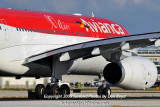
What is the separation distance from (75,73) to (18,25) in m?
4.68

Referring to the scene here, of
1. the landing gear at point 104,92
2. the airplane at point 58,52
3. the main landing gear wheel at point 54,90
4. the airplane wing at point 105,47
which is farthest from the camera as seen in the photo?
the landing gear at point 104,92

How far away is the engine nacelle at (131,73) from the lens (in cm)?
2164

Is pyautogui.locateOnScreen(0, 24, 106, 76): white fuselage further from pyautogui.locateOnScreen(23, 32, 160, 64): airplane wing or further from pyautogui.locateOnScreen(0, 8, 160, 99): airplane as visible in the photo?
pyautogui.locateOnScreen(23, 32, 160, 64): airplane wing

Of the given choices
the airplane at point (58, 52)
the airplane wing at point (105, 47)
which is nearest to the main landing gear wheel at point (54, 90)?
the airplane at point (58, 52)

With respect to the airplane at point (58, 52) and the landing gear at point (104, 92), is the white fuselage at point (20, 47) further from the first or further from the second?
the landing gear at point (104, 92)

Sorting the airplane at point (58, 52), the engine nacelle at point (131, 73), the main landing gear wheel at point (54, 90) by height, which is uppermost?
the airplane at point (58, 52)

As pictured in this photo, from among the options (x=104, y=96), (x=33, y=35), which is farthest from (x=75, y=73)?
(x=33, y=35)

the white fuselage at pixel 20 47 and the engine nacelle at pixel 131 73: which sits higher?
the white fuselage at pixel 20 47

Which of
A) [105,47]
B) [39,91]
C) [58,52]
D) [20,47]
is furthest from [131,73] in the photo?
[20,47]

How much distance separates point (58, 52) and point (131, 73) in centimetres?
375

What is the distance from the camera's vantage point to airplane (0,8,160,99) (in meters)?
20.3

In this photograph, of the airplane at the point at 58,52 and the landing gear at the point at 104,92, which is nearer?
the airplane at the point at 58,52

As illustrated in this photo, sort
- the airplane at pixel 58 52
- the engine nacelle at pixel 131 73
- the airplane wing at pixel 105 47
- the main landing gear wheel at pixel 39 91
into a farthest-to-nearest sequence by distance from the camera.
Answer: the main landing gear wheel at pixel 39 91 → the engine nacelle at pixel 131 73 → the airplane at pixel 58 52 → the airplane wing at pixel 105 47

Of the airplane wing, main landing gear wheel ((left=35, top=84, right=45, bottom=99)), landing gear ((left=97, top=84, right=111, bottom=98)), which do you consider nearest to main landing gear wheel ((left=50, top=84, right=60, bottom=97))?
the airplane wing
